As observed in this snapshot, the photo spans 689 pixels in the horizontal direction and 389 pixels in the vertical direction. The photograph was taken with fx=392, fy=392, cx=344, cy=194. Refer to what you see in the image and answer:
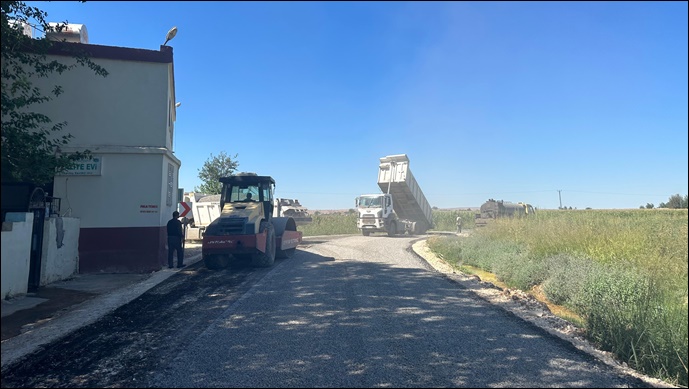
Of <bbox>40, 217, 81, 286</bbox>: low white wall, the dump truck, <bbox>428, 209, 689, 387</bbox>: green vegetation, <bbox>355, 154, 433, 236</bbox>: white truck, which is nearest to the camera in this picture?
<bbox>428, 209, 689, 387</bbox>: green vegetation

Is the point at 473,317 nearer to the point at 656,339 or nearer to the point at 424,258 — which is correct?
the point at 656,339

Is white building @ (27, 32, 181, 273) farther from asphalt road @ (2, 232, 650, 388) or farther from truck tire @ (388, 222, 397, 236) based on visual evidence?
truck tire @ (388, 222, 397, 236)

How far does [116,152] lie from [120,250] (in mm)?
3046

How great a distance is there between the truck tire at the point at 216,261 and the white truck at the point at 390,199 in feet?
43.0

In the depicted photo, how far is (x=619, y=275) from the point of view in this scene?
7160 mm

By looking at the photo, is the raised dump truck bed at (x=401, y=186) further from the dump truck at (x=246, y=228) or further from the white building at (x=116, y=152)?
the white building at (x=116, y=152)

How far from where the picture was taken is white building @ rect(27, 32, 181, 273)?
11.9 m

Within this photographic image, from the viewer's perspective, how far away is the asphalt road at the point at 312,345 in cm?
443

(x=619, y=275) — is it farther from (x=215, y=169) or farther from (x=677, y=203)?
(x=215, y=169)

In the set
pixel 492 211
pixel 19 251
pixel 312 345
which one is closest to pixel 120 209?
pixel 19 251

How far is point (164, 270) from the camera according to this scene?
12.3m

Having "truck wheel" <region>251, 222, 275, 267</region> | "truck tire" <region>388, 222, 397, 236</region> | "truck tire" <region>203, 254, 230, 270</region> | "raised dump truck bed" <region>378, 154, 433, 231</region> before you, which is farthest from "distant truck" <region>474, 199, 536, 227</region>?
"truck tire" <region>203, 254, 230, 270</region>

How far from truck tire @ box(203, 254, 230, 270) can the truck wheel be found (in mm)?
951

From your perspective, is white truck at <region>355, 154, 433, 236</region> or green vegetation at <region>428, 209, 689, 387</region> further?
white truck at <region>355, 154, 433, 236</region>
